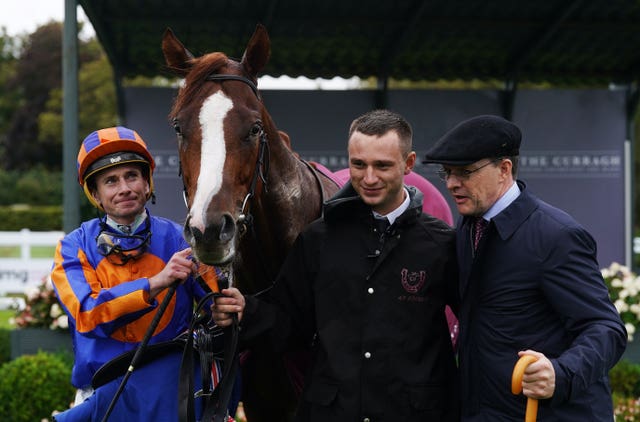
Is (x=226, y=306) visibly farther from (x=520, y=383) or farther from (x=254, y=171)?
(x=520, y=383)

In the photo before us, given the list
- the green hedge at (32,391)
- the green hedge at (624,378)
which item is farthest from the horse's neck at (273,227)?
the green hedge at (624,378)

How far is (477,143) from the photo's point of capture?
2451 millimetres

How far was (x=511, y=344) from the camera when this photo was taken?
2428mm

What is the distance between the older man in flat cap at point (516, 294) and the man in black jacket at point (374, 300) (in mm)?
117

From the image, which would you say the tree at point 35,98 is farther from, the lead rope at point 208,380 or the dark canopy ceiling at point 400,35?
the lead rope at point 208,380

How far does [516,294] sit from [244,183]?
3.27 feet

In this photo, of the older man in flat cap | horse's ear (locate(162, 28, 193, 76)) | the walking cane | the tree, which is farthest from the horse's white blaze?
the tree

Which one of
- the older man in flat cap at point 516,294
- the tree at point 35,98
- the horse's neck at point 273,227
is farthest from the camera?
the tree at point 35,98

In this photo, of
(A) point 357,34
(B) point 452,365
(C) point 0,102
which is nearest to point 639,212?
(A) point 357,34

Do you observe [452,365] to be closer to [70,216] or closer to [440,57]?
[70,216]

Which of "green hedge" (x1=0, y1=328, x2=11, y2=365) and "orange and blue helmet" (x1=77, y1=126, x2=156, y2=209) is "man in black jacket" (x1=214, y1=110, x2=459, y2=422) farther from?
"green hedge" (x1=0, y1=328, x2=11, y2=365)

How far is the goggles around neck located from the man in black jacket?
0.40 meters

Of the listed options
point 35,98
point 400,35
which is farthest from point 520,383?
point 35,98

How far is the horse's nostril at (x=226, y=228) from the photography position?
2387 millimetres
